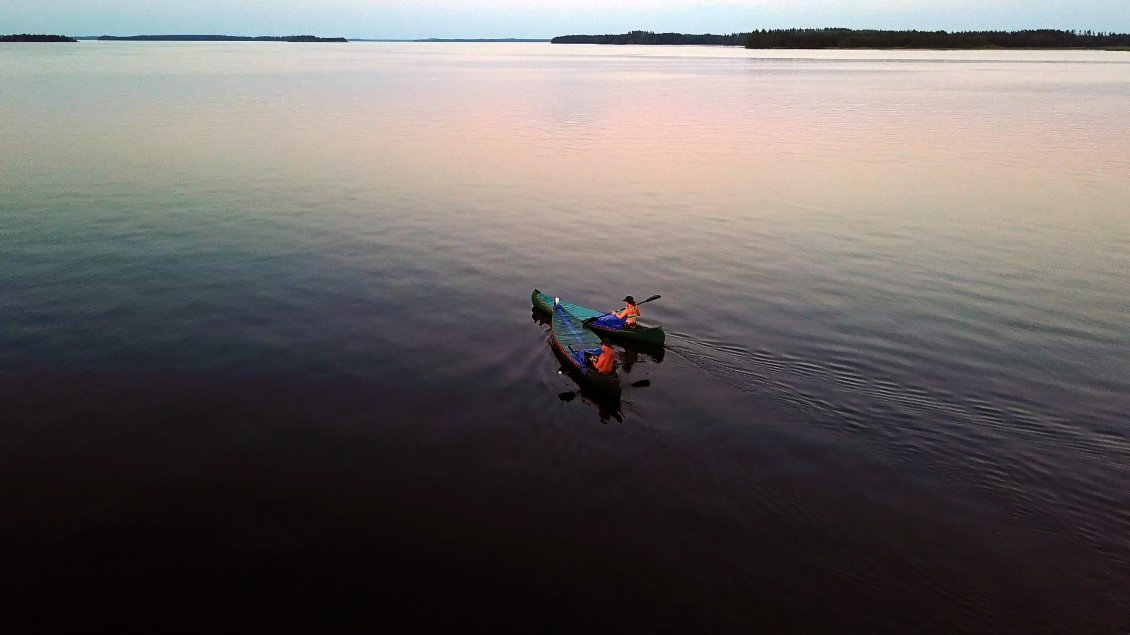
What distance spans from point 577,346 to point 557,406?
297 cm

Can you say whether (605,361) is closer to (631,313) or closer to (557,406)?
(557,406)

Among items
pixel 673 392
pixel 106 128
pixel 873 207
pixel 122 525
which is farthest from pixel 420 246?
pixel 106 128

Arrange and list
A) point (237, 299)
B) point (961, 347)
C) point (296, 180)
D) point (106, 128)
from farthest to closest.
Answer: point (106, 128) < point (296, 180) < point (237, 299) < point (961, 347)

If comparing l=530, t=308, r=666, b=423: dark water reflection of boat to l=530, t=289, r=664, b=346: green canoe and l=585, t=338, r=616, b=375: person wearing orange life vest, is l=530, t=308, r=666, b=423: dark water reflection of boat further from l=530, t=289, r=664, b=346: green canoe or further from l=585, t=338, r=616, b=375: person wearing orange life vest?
l=585, t=338, r=616, b=375: person wearing orange life vest

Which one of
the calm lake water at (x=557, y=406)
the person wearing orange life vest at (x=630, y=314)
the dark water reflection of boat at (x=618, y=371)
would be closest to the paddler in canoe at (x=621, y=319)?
the person wearing orange life vest at (x=630, y=314)

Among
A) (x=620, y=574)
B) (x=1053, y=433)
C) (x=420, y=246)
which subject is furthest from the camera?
(x=420, y=246)

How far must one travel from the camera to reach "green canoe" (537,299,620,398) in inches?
733

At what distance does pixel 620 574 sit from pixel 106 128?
207 ft

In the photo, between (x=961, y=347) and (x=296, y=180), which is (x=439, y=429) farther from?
(x=296, y=180)

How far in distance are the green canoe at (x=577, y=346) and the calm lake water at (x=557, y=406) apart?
590 millimetres

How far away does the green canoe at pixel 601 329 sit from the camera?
21.6 meters

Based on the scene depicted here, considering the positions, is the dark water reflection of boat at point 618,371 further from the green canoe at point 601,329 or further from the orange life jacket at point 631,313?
the orange life jacket at point 631,313

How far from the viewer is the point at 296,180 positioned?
4259 centimetres

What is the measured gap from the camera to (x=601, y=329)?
2244 centimetres
